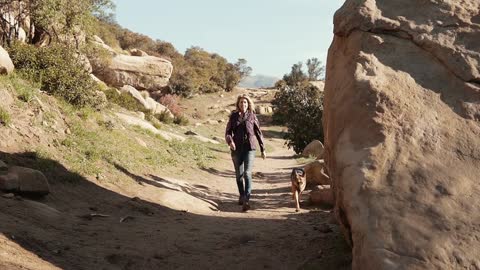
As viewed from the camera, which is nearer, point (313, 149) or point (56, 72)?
point (56, 72)

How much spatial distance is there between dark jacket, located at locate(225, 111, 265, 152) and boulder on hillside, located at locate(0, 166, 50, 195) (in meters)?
3.01

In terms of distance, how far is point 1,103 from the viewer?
8.21 metres

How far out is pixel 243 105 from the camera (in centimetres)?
780

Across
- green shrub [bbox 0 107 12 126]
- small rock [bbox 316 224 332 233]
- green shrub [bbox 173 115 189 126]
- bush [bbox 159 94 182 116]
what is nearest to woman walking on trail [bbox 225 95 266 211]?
small rock [bbox 316 224 332 233]

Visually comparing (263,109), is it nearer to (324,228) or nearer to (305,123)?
(305,123)

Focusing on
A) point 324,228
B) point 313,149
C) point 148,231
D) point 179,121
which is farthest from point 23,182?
point 179,121

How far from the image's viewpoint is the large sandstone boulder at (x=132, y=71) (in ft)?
80.5

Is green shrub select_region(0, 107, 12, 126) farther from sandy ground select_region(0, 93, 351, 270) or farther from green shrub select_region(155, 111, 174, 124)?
green shrub select_region(155, 111, 174, 124)

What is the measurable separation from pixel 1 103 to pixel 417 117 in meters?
7.39

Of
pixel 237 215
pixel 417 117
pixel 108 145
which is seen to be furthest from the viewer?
pixel 108 145

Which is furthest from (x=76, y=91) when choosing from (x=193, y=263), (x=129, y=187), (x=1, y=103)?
(x=193, y=263)

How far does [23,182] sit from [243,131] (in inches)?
138

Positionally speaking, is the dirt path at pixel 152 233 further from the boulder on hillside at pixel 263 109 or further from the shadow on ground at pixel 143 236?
the boulder on hillside at pixel 263 109

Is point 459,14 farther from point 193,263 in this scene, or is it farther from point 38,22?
point 38,22
